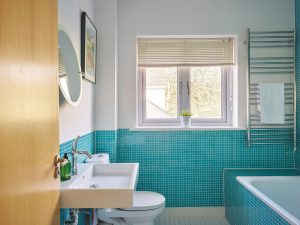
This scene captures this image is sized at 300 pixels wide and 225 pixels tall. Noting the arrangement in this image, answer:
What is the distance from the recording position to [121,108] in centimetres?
293

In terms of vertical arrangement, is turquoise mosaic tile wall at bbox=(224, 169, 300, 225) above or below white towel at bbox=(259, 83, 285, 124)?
below

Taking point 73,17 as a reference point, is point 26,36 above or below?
below

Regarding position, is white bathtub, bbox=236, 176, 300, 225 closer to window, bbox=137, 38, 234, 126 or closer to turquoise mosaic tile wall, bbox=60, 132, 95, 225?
window, bbox=137, 38, 234, 126

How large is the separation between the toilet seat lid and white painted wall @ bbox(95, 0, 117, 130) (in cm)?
75

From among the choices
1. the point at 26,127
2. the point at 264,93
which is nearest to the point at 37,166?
the point at 26,127

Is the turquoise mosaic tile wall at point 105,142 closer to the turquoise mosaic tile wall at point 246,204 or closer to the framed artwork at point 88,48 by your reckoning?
the framed artwork at point 88,48

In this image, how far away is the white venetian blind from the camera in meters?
2.99

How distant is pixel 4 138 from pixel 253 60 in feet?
8.83

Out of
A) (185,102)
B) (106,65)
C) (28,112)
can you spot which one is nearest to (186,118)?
(185,102)

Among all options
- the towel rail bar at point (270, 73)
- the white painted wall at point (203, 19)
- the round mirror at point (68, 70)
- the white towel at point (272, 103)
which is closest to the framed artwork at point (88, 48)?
the round mirror at point (68, 70)

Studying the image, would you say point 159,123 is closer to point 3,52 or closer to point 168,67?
A: point 168,67

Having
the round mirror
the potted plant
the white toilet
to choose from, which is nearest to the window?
the potted plant

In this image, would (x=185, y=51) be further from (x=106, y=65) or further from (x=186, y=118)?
(x=106, y=65)

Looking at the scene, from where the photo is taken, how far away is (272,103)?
9.18 ft
